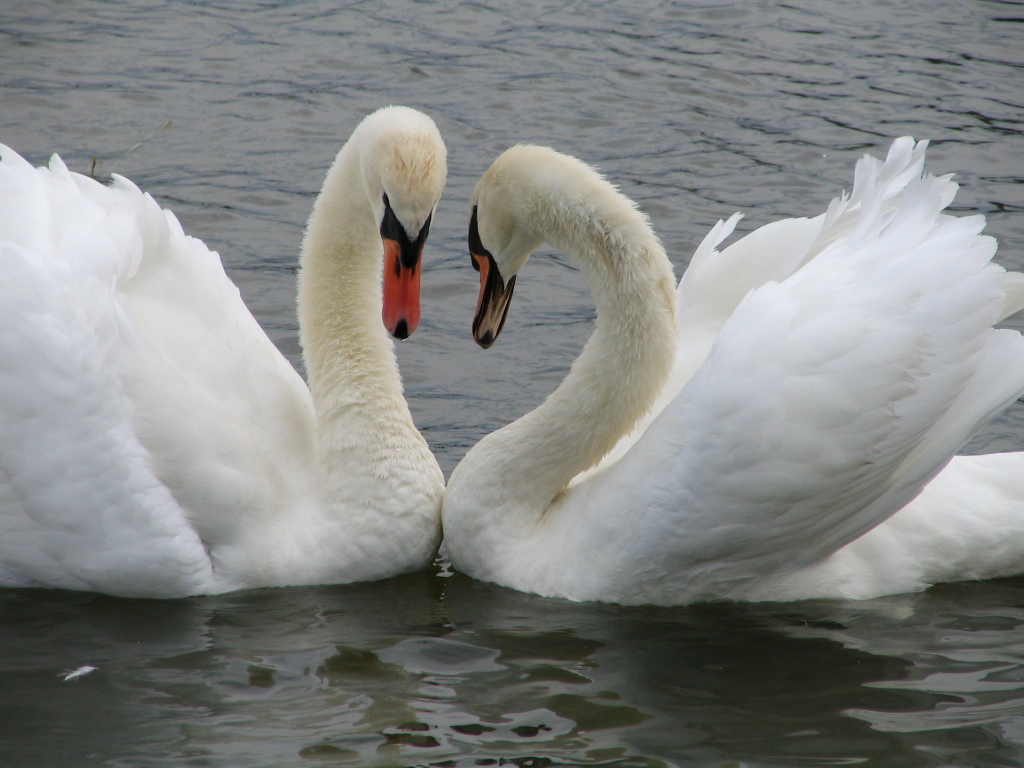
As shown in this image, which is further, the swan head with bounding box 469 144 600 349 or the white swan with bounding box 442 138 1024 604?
the swan head with bounding box 469 144 600 349

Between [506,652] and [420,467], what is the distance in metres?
1.05

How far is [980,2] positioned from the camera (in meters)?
13.7

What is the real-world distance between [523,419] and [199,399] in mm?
1359

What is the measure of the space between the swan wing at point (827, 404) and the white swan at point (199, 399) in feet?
3.76

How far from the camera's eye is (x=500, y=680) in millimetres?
5340

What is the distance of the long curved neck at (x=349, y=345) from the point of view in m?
6.14

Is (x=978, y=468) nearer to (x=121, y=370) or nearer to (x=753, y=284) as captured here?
(x=753, y=284)

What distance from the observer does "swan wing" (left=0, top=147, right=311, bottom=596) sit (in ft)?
17.9

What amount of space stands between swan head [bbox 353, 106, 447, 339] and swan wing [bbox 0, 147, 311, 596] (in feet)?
2.64

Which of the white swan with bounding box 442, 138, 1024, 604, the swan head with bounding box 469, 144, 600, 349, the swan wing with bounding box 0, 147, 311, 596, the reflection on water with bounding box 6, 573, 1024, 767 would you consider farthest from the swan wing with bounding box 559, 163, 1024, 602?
the swan wing with bounding box 0, 147, 311, 596

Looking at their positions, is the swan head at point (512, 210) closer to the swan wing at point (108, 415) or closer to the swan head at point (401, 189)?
the swan head at point (401, 189)

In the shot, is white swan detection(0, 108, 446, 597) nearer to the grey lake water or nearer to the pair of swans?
the pair of swans

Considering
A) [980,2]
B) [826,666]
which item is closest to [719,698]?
[826,666]

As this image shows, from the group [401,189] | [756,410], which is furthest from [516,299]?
[756,410]
